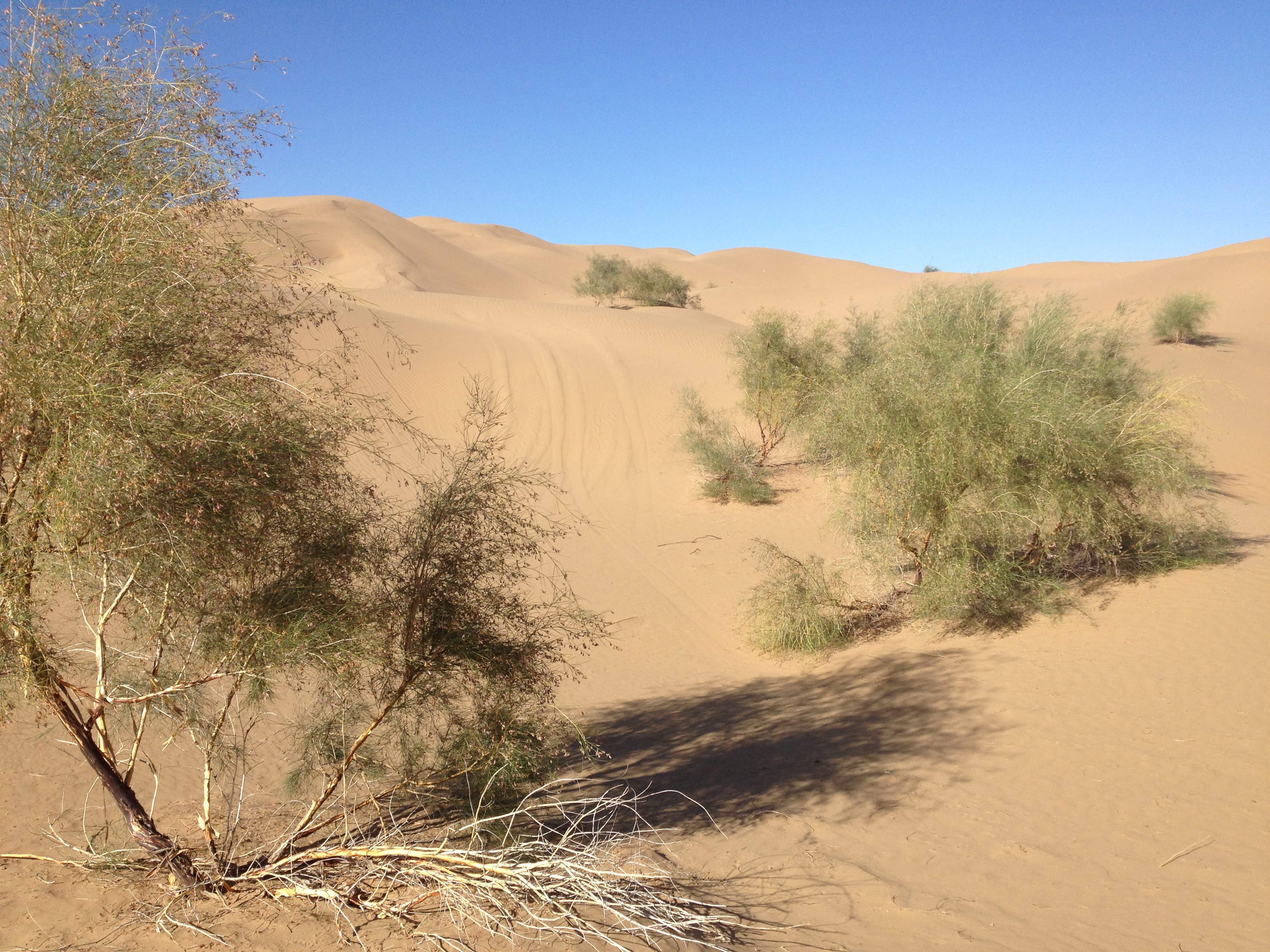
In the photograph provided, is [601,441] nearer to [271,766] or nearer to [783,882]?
[271,766]

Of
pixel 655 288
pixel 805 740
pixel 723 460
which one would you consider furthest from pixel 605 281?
pixel 805 740

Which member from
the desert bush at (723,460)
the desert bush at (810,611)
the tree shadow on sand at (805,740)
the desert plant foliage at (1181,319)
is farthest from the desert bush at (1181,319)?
the tree shadow on sand at (805,740)

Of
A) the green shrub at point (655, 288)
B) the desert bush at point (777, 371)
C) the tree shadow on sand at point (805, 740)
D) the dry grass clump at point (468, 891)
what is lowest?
the tree shadow on sand at point (805, 740)

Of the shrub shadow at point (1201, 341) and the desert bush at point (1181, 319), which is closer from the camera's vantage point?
the desert bush at point (1181, 319)

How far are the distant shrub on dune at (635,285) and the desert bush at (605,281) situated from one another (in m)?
0.02

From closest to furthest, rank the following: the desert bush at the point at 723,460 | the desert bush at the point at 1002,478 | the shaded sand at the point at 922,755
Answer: the shaded sand at the point at 922,755
the desert bush at the point at 1002,478
the desert bush at the point at 723,460

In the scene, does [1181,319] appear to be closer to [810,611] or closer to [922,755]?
[810,611]

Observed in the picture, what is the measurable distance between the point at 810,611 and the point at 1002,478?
2778 millimetres

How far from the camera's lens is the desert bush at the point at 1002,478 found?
9.32m

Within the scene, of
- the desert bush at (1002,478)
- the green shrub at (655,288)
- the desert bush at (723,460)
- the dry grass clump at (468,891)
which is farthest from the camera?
the green shrub at (655,288)

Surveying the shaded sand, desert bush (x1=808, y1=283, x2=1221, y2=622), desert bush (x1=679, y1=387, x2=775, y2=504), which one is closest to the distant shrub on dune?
desert bush (x1=679, y1=387, x2=775, y2=504)

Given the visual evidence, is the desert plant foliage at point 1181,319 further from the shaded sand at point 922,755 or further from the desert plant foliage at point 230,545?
the desert plant foliage at point 230,545

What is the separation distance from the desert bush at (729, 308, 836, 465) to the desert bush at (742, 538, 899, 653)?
Result: 784 centimetres

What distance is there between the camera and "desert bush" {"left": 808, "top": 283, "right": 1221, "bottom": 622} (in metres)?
9.32
